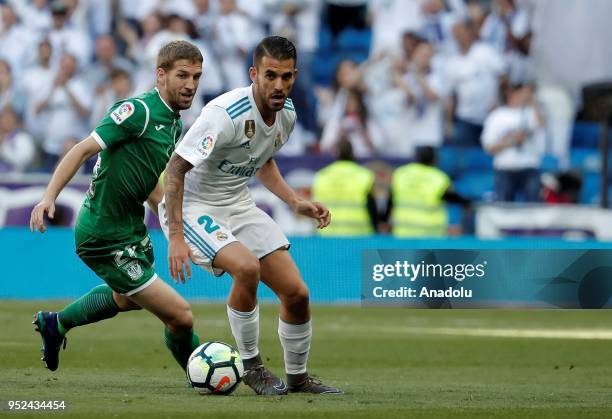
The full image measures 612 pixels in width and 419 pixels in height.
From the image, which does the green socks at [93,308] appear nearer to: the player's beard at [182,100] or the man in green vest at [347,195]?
the player's beard at [182,100]

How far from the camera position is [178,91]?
8.41 m

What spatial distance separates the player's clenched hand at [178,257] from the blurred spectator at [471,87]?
43.0 feet

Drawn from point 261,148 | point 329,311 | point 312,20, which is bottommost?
point 329,311

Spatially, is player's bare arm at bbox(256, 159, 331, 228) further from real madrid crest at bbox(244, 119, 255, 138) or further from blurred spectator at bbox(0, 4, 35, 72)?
blurred spectator at bbox(0, 4, 35, 72)

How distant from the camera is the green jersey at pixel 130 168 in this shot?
843 centimetres

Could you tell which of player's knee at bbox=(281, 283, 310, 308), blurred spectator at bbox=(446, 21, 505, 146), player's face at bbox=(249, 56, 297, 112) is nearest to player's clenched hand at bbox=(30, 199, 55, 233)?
player's face at bbox=(249, 56, 297, 112)

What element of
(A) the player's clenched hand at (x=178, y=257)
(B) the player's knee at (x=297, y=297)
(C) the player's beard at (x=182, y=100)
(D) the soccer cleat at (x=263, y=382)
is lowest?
(D) the soccer cleat at (x=263, y=382)

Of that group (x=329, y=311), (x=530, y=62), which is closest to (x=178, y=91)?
(x=329, y=311)

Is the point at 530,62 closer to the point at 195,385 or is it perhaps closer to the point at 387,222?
the point at 387,222

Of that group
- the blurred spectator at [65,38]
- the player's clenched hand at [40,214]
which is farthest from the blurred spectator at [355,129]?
the player's clenched hand at [40,214]

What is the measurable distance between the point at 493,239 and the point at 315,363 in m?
6.25

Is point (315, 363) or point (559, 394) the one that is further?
point (315, 363)

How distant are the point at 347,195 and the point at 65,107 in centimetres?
511

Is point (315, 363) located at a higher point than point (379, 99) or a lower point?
lower
